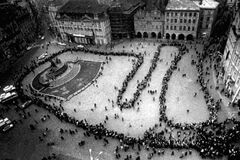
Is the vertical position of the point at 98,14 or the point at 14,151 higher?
the point at 98,14

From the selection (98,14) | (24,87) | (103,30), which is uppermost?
(98,14)

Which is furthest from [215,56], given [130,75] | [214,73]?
[130,75]

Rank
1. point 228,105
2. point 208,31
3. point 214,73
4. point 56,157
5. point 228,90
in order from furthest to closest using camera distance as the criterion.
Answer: point 208,31
point 214,73
point 228,90
point 228,105
point 56,157

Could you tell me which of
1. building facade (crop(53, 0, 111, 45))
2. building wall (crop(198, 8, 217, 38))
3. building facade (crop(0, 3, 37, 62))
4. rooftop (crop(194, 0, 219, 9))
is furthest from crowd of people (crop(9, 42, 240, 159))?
building facade (crop(0, 3, 37, 62))

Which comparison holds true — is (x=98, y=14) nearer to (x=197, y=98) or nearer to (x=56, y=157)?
(x=197, y=98)

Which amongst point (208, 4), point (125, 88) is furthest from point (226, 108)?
point (208, 4)

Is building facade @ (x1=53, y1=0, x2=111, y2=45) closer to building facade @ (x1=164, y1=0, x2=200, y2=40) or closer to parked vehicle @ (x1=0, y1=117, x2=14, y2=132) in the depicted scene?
building facade @ (x1=164, y1=0, x2=200, y2=40)

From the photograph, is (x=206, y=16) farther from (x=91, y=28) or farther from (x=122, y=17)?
(x=91, y=28)
